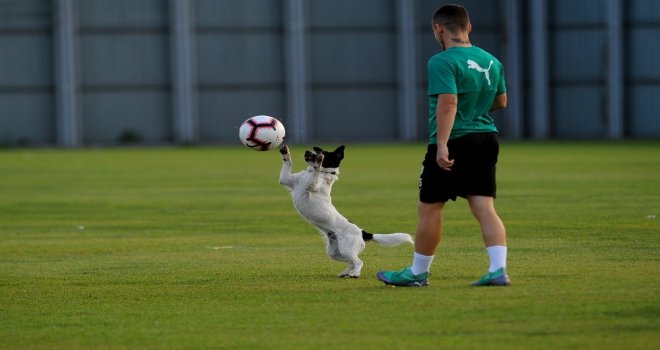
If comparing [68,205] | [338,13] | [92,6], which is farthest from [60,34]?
[68,205]

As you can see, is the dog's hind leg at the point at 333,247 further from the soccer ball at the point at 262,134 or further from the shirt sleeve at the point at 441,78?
the shirt sleeve at the point at 441,78

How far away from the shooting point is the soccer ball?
1205 centimetres

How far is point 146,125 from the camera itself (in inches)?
2339

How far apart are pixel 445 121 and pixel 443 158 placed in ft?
0.94

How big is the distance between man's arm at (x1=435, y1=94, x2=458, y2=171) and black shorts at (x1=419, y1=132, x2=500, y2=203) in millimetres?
183

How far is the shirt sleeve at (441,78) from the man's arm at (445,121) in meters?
0.05

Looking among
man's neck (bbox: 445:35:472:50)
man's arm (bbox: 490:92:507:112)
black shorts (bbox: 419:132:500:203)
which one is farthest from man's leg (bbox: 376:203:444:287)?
man's neck (bbox: 445:35:472:50)

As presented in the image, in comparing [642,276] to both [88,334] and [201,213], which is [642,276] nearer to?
[88,334]

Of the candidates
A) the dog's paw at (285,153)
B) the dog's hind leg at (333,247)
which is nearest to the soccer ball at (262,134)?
the dog's paw at (285,153)

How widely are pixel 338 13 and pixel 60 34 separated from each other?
11.8 metres

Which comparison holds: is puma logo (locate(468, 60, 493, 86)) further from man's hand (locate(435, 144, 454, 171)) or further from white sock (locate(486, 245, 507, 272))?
white sock (locate(486, 245, 507, 272))

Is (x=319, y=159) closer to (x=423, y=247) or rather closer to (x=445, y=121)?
(x=423, y=247)

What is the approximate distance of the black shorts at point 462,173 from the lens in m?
10.2

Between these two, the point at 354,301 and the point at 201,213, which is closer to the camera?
the point at 354,301
